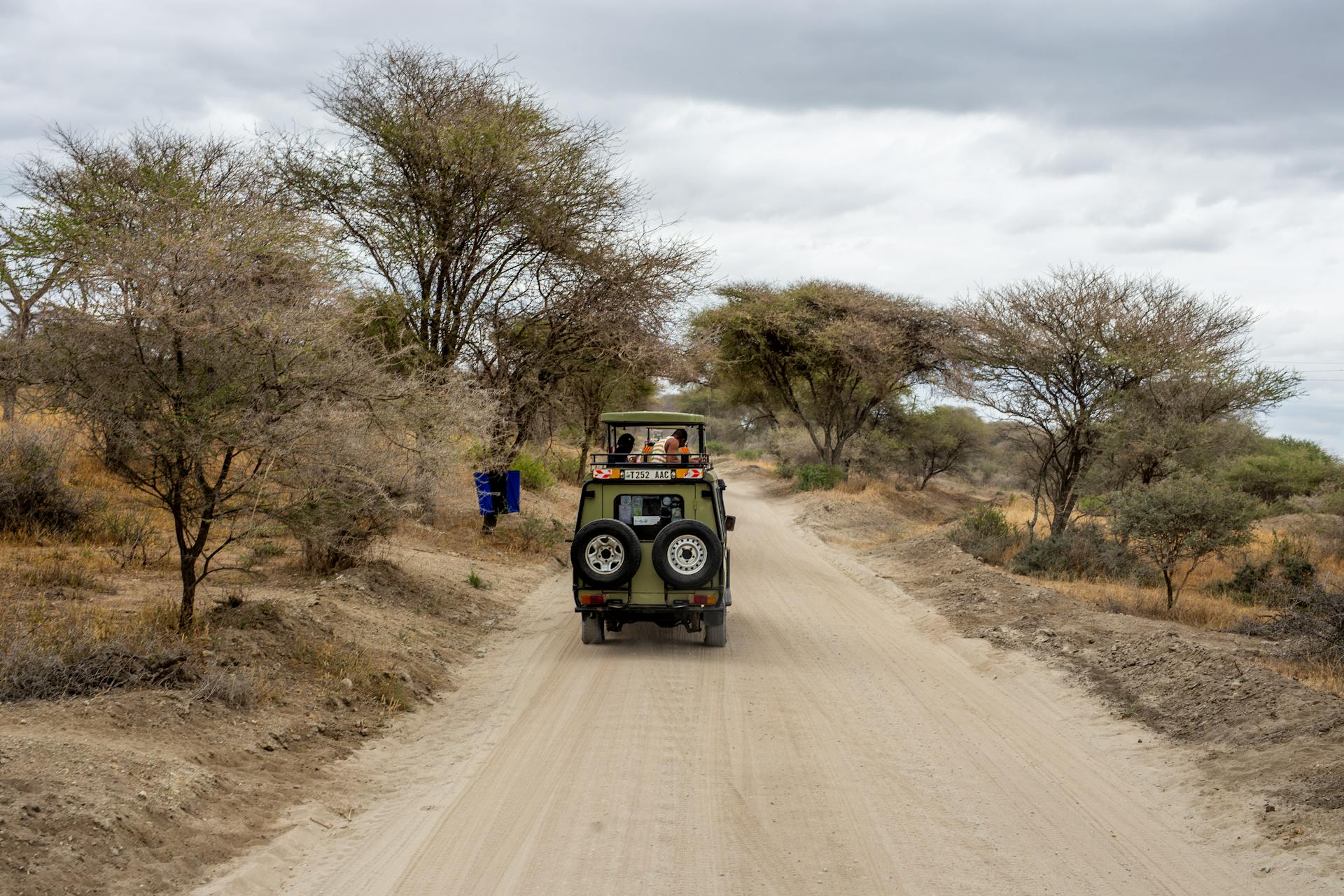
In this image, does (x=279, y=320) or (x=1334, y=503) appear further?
(x=1334, y=503)

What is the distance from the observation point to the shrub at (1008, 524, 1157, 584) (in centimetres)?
1744

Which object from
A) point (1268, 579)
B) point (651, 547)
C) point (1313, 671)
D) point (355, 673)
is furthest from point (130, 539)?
point (1268, 579)

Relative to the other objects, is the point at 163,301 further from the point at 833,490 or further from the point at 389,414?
the point at 833,490

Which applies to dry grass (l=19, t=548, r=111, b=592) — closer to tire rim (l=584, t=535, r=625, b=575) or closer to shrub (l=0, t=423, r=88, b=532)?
shrub (l=0, t=423, r=88, b=532)

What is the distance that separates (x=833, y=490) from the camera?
3291 centimetres

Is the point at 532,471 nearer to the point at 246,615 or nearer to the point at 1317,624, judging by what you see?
the point at 246,615

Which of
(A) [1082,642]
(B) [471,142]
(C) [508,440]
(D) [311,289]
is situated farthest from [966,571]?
(D) [311,289]

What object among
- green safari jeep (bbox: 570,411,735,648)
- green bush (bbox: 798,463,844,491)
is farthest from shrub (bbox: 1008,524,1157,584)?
green bush (bbox: 798,463,844,491)

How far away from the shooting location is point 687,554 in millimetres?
10758

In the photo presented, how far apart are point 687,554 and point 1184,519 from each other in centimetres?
877

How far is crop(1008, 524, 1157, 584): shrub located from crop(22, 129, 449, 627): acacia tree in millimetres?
13560

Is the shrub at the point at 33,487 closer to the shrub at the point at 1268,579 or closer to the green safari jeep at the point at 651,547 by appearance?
the green safari jeep at the point at 651,547

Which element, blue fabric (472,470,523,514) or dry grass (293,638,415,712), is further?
blue fabric (472,470,523,514)

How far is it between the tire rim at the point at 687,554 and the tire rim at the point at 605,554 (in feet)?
1.92
